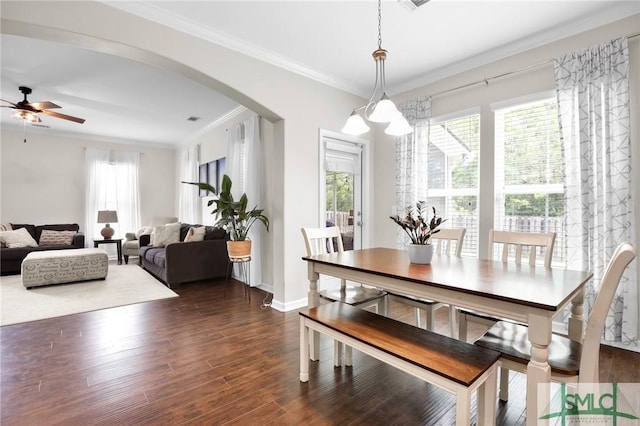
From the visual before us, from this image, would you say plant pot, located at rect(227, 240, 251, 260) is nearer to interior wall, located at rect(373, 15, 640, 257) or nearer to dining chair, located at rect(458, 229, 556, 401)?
interior wall, located at rect(373, 15, 640, 257)

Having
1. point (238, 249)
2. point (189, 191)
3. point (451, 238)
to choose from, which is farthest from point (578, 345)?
point (189, 191)

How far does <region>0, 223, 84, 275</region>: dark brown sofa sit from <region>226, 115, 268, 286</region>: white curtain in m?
3.76

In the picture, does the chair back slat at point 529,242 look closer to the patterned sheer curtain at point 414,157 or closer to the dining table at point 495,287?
the dining table at point 495,287

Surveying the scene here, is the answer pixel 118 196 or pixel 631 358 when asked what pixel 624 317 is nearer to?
pixel 631 358

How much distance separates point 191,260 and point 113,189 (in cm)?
421

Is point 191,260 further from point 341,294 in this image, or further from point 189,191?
point 341,294

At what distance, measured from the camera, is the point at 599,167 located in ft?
8.40

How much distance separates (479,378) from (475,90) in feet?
10.7

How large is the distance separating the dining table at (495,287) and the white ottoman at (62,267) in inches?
166

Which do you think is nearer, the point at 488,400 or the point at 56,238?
the point at 488,400

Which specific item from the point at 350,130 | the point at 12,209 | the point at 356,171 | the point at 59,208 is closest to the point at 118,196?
the point at 59,208

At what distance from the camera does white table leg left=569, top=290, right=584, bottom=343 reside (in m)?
1.68

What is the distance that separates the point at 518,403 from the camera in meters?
1.80

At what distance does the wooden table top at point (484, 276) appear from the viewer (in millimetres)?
1300
